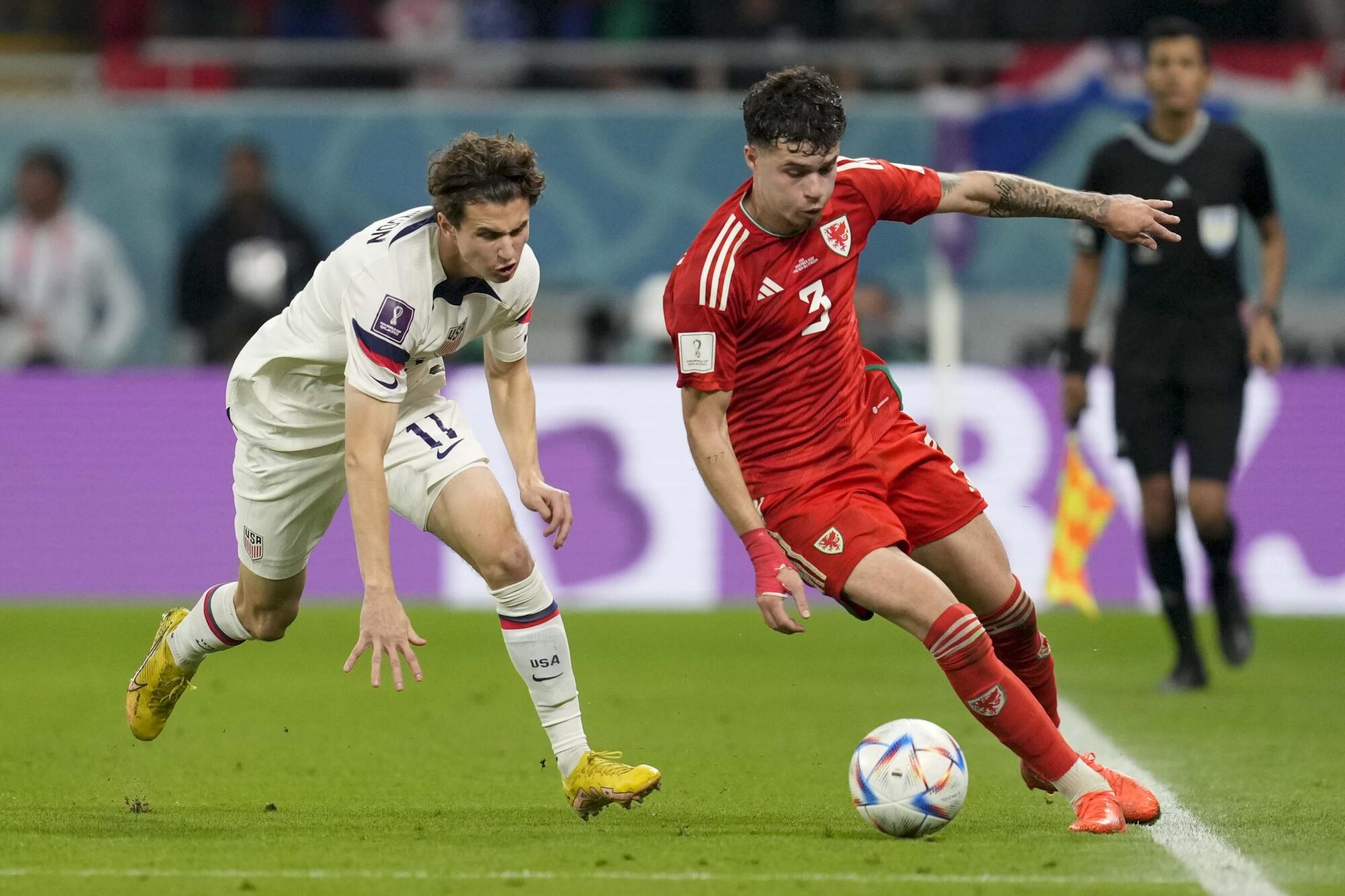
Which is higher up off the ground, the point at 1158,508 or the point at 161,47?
the point at 161,47

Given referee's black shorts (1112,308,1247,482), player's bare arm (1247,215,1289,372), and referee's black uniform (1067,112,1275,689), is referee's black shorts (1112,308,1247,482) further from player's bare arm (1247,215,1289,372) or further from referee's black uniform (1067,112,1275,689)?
player's bare arm (1247,215,1289,372)

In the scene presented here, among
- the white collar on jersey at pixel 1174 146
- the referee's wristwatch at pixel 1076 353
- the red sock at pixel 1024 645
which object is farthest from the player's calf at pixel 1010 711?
the white collar on jersey at pixel 1174 146

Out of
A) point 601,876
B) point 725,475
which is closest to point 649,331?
point 725,475

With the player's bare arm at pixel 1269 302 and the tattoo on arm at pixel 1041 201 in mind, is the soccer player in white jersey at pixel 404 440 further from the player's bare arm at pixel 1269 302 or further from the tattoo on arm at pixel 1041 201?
the player's bare arm at pixel 1269 302

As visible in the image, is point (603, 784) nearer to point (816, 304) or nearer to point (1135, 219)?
point (816, 304)

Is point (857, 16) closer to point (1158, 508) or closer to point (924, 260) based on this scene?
point (924, 260)

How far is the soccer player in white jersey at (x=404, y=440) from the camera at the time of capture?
5246 millimetres

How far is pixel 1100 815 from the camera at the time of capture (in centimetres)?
525

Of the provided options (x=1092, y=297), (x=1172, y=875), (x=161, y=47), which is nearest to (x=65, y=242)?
(x=161, y=47)

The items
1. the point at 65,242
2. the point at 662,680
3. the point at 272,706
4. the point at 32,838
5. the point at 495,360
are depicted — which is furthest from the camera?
the point at 65,242

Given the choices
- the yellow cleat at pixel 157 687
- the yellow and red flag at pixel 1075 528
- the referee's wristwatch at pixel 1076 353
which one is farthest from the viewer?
the yellow and red flag at pixel 1075 528

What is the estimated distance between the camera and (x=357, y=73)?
1473cm

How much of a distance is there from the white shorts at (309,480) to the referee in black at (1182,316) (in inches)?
135

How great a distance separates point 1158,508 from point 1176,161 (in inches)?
56.6
